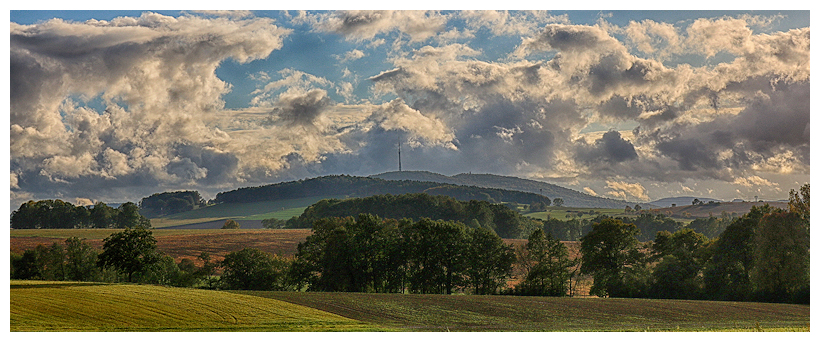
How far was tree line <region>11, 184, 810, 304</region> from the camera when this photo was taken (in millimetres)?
52812

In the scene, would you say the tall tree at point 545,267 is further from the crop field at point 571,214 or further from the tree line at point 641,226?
the crop field at point 571,214

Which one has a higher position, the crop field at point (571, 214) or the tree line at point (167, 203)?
the tree line at point (167, 203)

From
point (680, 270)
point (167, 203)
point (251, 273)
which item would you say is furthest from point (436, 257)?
point (167, 203)

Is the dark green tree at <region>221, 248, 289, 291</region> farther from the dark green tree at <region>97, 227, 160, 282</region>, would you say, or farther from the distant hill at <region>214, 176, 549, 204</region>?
the distant hill at <region>214, 176, 549, 204</region>

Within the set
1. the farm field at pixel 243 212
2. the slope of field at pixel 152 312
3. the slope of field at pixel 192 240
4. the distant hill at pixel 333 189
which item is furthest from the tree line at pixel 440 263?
the distant hill at pixel 333 189

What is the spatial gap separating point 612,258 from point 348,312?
31.1 m

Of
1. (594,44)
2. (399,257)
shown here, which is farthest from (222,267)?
(594,44)

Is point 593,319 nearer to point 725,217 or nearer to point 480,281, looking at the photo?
point 480,281

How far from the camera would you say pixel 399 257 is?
59.5m

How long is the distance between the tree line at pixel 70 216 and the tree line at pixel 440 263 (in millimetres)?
31786

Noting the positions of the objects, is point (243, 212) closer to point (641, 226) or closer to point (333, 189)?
point (333, 189)

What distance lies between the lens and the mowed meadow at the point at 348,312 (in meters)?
34.0

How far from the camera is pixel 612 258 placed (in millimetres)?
58219

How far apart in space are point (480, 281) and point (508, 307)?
14402 mm
